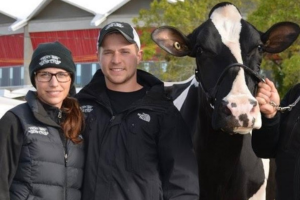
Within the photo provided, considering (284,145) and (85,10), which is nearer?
(284,145)

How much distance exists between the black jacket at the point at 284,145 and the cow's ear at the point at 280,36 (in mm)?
553

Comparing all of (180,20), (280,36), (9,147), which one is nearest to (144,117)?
(9,147)

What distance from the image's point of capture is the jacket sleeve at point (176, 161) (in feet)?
15.5

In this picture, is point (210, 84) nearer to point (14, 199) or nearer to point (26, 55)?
point (14, 199)

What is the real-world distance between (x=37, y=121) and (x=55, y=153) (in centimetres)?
26

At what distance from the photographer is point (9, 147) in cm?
456

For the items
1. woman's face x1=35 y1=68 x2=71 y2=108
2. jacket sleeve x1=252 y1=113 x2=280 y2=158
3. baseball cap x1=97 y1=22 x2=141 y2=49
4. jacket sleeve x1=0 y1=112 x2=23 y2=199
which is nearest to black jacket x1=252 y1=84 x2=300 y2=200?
jacket sleeve x1=252 y1=113 x2=280 y2=158

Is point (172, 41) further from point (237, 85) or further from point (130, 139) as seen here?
point (130, 139)

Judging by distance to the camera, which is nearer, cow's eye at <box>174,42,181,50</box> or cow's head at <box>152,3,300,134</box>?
cow's head at <box>152,3,300,134</box>

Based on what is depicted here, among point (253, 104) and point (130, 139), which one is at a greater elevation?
point (253, 104)

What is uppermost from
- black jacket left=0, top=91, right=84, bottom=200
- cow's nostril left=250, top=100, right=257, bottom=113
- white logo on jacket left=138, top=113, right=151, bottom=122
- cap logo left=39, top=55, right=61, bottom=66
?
cap logo left=39, top=55, right=61, bottom=66

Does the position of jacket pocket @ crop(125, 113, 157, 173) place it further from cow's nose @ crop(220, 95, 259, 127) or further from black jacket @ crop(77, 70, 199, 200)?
cow's nose @ crop(220, 95, 259, 127)

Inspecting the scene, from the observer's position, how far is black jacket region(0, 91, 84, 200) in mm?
4539

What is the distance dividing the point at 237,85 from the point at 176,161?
768 mm
